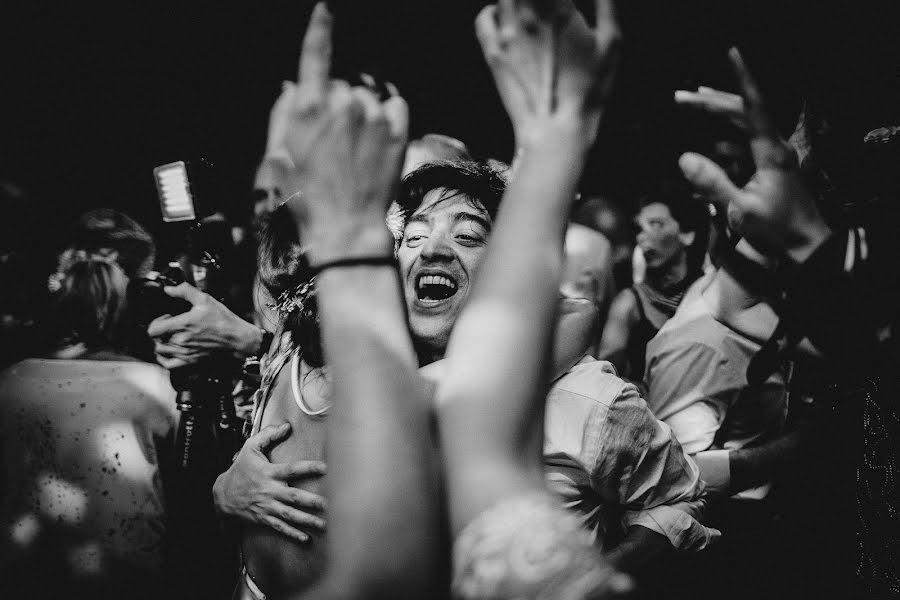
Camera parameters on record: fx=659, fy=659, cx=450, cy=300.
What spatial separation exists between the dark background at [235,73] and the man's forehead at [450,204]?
2.68m

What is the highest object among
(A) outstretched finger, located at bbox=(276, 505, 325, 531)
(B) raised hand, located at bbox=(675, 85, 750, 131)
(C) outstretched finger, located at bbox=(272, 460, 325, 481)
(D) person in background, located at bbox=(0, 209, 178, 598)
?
(B) raised hand, located at bbox=(675, 85, 750, 131)

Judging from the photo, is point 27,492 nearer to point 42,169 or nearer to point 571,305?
point 571,305

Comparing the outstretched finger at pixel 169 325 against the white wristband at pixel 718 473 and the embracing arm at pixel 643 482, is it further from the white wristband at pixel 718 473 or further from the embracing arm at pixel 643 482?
the white wristband at pixel 718 473

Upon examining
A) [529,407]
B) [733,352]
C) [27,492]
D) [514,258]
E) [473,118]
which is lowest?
[27,492]

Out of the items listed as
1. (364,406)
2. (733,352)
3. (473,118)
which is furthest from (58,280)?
(473,118)

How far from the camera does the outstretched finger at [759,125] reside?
2.32 ft

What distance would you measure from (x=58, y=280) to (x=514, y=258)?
215 centimetres

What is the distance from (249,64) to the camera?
179 inches

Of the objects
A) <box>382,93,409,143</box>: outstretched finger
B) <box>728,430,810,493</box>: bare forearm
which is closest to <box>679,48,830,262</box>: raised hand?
<box>382,93,409,143</box>: outstretched finger

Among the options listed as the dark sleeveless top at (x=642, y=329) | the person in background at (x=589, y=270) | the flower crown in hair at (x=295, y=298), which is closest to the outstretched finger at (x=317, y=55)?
the flower crown in hair at (x=295, y=298)

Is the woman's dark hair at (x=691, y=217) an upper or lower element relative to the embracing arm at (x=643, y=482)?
upper

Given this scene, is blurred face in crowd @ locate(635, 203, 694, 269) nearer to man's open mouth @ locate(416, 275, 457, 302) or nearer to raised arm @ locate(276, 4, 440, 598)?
man's open mouth @ locate(416, 275, 457, 302)

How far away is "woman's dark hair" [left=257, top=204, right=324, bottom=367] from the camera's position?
133 cm

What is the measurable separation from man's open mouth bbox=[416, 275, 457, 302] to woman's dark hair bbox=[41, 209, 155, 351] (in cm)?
119
